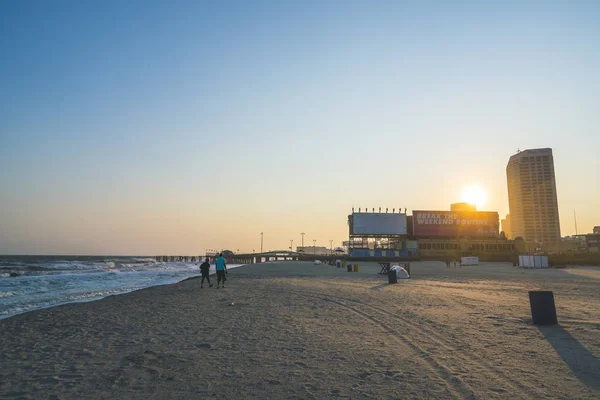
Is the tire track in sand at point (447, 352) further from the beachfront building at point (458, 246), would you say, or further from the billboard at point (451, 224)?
the billboard at point (451, 224)

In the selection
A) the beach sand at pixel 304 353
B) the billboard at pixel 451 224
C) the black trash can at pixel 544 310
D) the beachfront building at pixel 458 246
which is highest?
the billboard at pixel 451 224

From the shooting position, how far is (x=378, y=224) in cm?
8900

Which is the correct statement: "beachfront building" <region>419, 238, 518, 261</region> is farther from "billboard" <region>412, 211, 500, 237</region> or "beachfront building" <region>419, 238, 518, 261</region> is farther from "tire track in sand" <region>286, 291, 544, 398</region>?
"tire track in sand" <region>286, 291, 544, 398</region>

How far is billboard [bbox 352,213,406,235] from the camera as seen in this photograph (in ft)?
290

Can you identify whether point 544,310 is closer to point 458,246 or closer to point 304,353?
Result: point 304,353

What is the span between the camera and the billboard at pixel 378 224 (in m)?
88.4

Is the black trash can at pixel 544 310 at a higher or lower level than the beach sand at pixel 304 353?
higher

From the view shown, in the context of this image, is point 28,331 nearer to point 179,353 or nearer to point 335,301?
point 179,353

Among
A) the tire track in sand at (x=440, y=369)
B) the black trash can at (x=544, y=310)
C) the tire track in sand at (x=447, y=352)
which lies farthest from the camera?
the black trash can at (x=544, y=310)

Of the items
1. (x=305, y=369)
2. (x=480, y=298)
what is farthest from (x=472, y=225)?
(x=305, y=369)

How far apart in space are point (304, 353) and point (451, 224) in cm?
9190

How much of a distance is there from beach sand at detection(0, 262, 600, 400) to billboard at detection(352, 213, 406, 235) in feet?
248

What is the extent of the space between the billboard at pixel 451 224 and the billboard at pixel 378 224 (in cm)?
401

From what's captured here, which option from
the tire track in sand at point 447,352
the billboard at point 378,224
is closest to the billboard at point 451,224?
the billboard at point 378,224
